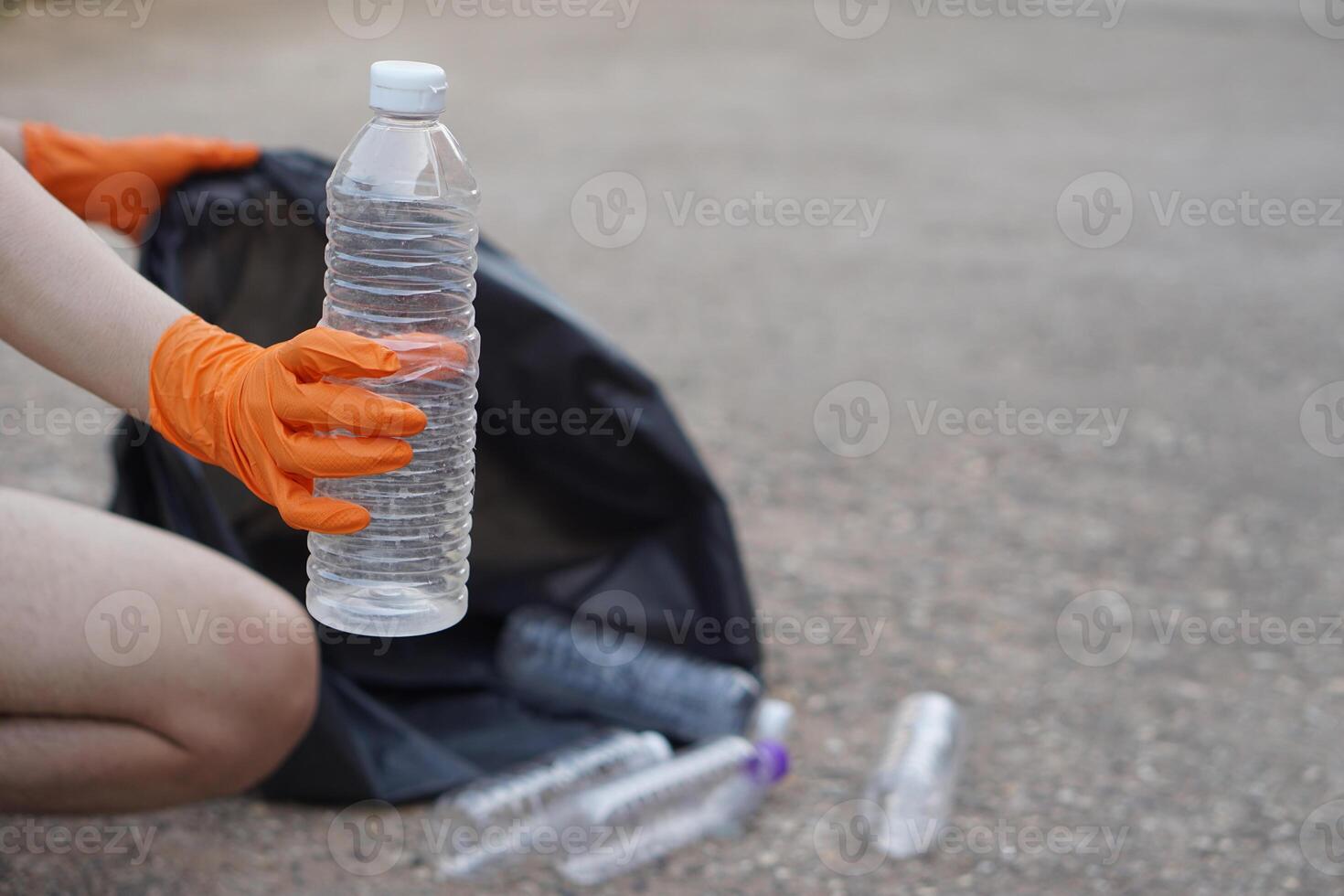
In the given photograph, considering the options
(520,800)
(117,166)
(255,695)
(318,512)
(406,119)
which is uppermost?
(406,119)

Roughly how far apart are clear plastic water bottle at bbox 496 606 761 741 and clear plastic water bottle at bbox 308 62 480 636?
103 centimetres

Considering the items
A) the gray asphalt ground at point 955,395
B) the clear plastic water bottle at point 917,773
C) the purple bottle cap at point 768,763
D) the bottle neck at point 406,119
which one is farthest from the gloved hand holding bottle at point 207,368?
the clear plastic water bottle at point 917,773

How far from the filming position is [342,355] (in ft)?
5.28

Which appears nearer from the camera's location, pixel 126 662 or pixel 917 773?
pixel 126 662

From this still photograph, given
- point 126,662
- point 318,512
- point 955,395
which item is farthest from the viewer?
point 955,395

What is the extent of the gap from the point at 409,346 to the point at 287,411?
Result: 17 cm

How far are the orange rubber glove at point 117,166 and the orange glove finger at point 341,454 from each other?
129 centimetres

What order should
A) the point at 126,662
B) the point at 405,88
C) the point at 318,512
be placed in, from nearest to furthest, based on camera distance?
the point at 405,88 < the point at 318,512 < the point at 126,662

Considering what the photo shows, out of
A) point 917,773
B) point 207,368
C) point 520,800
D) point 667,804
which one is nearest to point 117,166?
point 207,368

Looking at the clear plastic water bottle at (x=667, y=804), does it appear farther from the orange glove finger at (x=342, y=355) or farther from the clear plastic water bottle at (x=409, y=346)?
the orange glove finger at (x=342, y=355)

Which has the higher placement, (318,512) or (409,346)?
(409,346)

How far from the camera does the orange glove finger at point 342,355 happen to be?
63.4 inches

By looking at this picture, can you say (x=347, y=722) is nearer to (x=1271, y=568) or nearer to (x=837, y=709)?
(x=837, y=709)

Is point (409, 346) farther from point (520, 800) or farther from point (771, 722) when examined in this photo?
point (771, 722)
